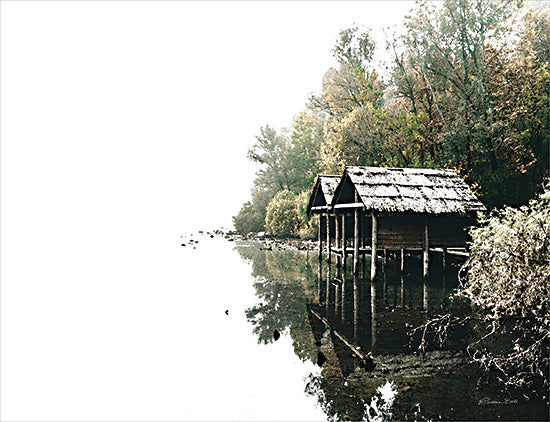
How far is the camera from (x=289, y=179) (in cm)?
4941

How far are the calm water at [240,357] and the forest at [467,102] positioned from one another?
1213 cm

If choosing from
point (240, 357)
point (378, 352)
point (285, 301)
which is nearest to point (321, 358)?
point (378, 352)

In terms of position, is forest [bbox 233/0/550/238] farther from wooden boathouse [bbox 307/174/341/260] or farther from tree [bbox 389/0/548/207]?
wooden boathouse [bbox 307/174/341/260]

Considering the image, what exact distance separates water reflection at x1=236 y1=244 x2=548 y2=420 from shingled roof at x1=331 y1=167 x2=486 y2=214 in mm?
2818

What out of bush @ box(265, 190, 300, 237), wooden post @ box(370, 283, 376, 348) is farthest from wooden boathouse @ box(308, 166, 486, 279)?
bush @ box(265, 190, 300, 237)

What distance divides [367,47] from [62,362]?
34407mm

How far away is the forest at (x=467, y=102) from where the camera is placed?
23.5 metres

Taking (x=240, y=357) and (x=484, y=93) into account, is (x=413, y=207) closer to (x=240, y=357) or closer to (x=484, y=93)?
(x=240, y=357)

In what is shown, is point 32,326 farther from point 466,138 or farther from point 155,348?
point 466,138

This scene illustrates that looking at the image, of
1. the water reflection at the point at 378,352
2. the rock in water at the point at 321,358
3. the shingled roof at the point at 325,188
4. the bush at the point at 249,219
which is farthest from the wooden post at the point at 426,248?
the bush at the point at 249,219

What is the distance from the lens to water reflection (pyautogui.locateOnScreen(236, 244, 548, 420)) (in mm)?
5223

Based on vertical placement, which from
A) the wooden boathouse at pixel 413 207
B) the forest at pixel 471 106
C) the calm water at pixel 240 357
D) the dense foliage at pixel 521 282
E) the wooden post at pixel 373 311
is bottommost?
the calm water at pixel 240 357

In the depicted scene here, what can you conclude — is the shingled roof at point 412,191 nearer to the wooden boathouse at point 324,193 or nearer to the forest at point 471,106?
the wooden boathouse at point 324,193

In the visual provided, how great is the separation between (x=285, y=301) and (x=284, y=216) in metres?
29.1
